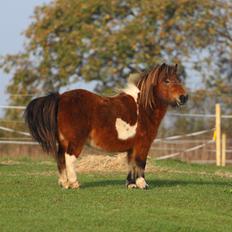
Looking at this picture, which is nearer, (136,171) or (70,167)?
(70,167)

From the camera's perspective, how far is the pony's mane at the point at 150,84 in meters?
12.1

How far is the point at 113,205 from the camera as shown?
10055 millimetres

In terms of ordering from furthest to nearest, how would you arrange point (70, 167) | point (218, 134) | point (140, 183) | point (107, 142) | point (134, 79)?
point (218, 134), point (134, 79), point (140, 183), point (107, 142), point (70, 167)

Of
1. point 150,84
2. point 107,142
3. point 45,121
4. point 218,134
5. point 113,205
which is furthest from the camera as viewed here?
point 218,134

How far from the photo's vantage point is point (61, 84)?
3206 centimetres

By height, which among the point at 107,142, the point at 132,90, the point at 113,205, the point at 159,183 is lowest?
the point at 159,183

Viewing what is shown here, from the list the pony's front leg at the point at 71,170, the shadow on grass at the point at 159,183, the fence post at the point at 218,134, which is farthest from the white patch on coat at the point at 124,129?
the fence post at the point at 218,134

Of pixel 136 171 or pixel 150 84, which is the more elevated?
pixel 150 84

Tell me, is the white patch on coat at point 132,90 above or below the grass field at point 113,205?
above

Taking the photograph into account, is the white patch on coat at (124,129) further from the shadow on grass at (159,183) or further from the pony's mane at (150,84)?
the shadow on grass at (159,183)

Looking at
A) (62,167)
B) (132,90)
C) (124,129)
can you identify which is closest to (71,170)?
(62,167)

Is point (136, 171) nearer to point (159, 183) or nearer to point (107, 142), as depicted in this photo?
point (107, 142)

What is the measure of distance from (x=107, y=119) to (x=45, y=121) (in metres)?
0.87

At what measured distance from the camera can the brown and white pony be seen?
11508 millimetres
